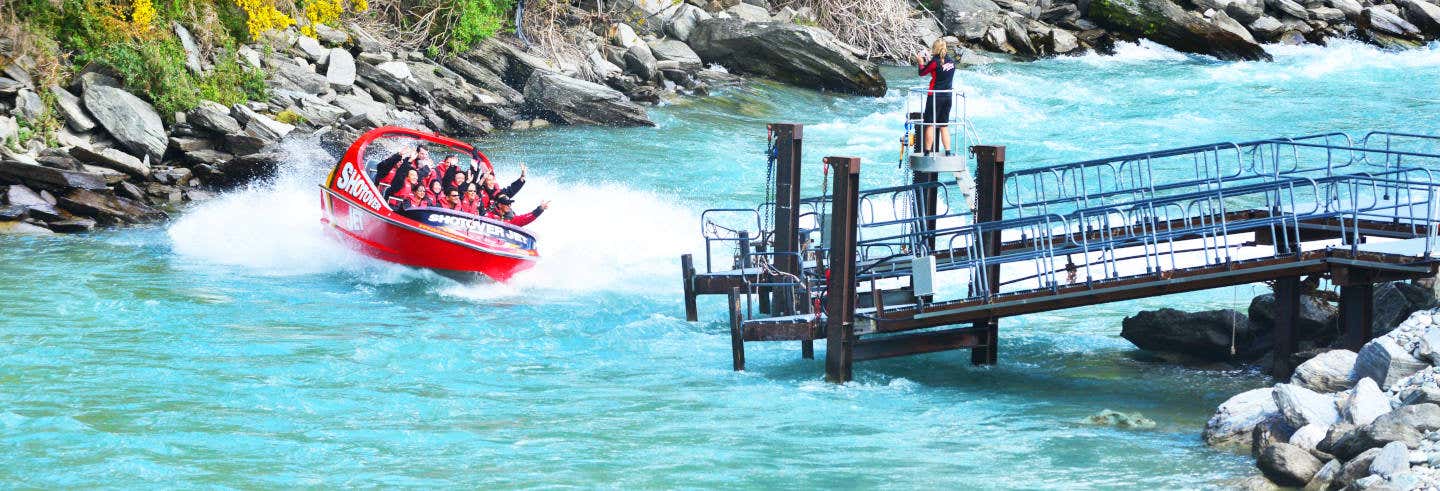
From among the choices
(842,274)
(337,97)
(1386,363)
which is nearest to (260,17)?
(337,97)

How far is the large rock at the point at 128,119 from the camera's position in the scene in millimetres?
25562

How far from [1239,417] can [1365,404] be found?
1171 mm

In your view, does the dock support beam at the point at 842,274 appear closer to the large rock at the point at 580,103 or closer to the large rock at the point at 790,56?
the large rock at the point at 580,103

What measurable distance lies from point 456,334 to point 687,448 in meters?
5.53

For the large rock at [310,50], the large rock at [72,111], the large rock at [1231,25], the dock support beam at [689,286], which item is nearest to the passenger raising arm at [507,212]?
the dock support beam at [689,286]

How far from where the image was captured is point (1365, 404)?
10820 millimetres

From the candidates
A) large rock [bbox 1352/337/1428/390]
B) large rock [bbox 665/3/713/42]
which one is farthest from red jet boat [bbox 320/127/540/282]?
large rock [bbox 665/3/713/42]

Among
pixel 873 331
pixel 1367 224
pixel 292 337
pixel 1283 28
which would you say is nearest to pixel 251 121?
pixel 292 337

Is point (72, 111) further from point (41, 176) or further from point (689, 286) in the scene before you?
point (689, 286)

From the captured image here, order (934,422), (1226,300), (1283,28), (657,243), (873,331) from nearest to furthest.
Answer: (934,422) < (873,331) < (1226,300) < (657,243) < (1283,28)

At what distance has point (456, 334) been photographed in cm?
1669

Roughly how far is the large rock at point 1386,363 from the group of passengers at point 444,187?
11742mm

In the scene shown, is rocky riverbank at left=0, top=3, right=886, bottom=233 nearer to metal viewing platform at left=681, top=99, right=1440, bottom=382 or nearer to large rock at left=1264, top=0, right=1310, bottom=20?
metal viewing platform at left=681, top=99, right=1440, bottom=382

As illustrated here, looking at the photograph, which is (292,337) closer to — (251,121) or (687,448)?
(687,448)
